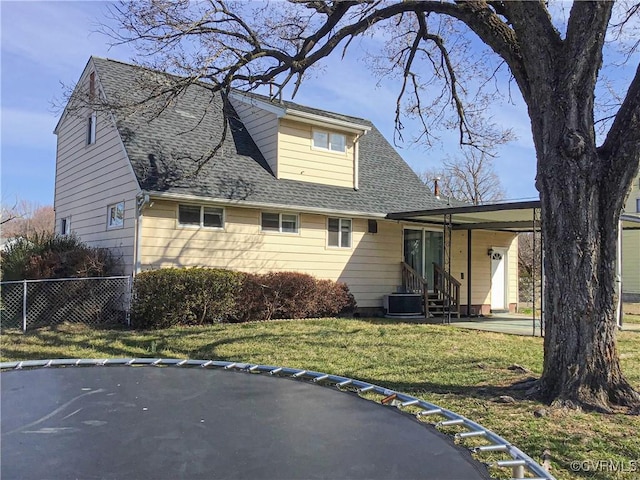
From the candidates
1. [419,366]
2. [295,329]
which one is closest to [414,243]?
[295,329]

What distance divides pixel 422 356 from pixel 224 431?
483 centimetres

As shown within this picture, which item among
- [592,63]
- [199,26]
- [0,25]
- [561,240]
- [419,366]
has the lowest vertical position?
[419,366]

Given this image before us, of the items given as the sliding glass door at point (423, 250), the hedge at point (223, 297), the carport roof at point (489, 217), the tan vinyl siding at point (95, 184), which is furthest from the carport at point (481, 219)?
the tan vinyl siding at point (95, 184)

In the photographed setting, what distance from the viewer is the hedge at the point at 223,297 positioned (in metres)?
9.26

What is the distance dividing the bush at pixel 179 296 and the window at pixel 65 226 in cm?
566

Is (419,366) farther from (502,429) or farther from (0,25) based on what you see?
(0,25)

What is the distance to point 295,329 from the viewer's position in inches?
374

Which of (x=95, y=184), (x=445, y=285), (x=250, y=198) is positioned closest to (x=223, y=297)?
(x=250, y=198)

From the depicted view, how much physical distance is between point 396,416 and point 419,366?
3.39 m

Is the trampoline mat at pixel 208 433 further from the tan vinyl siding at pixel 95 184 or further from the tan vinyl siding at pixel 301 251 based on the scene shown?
the tan vinyl siding at pixel 95 184

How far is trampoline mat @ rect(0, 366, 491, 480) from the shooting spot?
2309 mm

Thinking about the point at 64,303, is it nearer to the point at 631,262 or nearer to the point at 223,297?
the point at 223,297

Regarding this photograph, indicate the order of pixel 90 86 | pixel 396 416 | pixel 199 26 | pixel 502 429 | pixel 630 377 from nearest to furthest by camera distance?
pixel 396 416
pixel 502 429
pixel 630 377
pixel 199 26
pixel 90 86

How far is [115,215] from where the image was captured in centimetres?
1112
